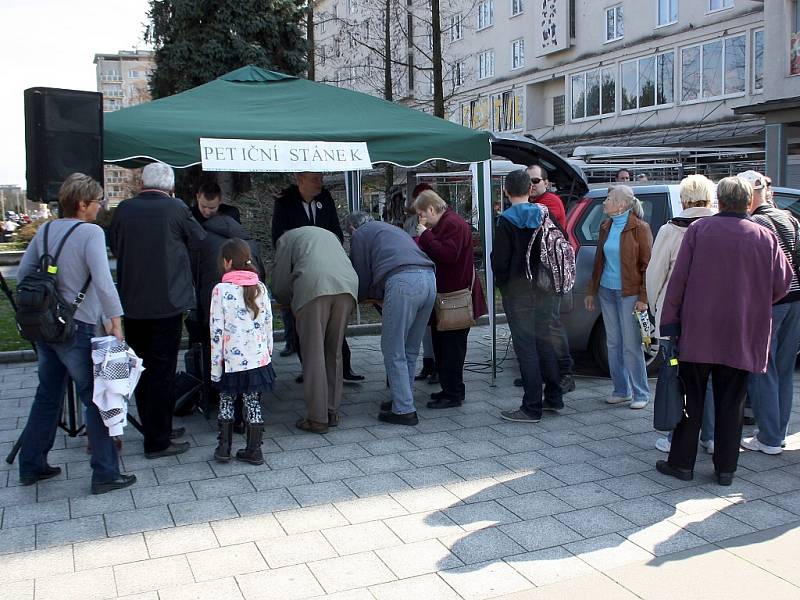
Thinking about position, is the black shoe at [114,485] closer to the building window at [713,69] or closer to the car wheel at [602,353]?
the car wheel at [602,353]

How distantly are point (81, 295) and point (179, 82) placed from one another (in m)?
17.2

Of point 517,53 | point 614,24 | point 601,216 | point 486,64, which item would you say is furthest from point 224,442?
point 486,64

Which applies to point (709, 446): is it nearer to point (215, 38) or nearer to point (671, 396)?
point (671, 396)

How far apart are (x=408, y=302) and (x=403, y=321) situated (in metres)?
0.15

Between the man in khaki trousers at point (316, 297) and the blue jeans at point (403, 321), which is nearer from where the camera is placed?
the man in khaki trousers at point (316, 297)

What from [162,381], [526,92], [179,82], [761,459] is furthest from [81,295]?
[526,92]

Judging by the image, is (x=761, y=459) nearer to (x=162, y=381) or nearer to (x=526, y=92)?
(x=162, y=381)

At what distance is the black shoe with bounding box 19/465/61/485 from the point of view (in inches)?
188

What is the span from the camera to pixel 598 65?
101ft

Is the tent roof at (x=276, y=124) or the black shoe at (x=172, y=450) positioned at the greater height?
the tent roof at (x=276, y=124)

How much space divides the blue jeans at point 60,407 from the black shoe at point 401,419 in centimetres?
212

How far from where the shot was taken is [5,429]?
19.8 ft

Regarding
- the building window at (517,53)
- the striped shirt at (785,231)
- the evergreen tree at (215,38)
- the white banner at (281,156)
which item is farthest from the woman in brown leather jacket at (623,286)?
the building window at (517,53)

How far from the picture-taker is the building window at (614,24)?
29984mm
